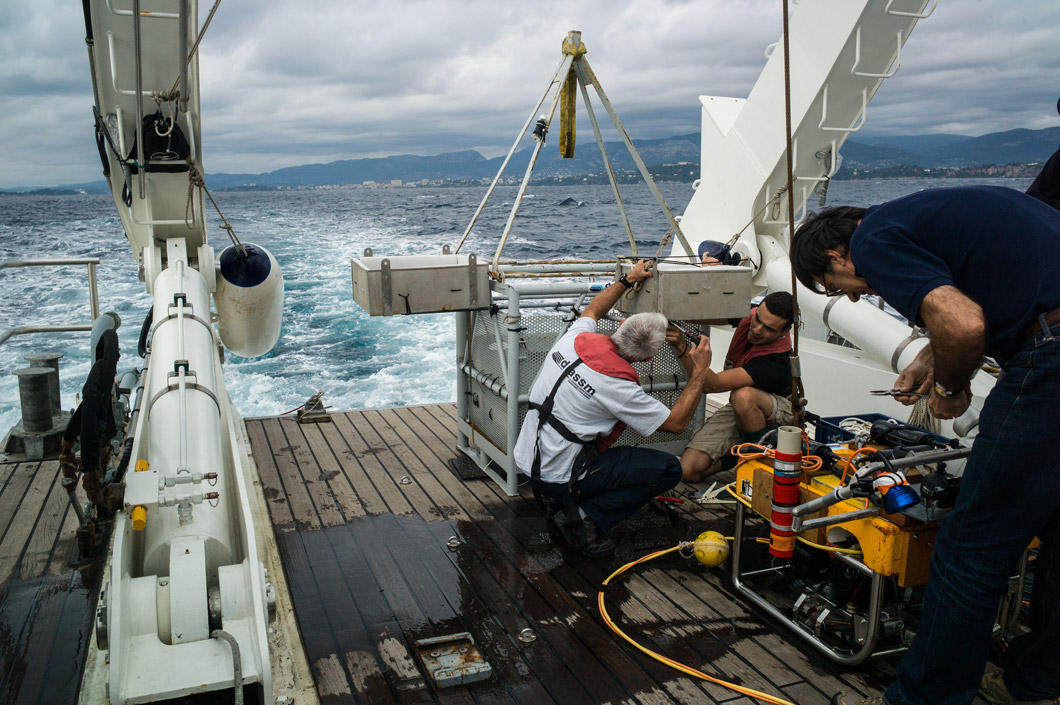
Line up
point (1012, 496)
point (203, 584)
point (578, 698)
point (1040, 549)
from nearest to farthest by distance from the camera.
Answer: point (1012, 496), point (1040, 549), point (203, 584), point (578, 698)

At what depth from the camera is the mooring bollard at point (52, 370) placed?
5285 mm

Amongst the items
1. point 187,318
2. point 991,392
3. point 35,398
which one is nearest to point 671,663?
point 991,392

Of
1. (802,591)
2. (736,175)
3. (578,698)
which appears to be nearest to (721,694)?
(578,698)

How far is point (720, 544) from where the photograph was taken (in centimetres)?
372

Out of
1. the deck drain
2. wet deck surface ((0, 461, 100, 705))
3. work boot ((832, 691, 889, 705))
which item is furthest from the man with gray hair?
wet deck surface ((0, 461, 100, 705))

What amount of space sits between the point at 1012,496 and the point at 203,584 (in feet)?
7.82

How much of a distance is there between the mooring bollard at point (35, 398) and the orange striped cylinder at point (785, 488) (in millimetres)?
4659

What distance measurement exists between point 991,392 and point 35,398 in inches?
211

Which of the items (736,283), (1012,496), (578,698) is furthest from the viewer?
(736,283)

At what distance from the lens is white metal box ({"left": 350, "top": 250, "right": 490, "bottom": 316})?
429 centimetres

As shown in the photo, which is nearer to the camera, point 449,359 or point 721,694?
point 721,694

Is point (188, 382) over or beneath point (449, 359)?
over

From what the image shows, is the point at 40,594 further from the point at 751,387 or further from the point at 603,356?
the point at 751,387

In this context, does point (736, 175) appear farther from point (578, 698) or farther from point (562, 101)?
point (578, 698)
